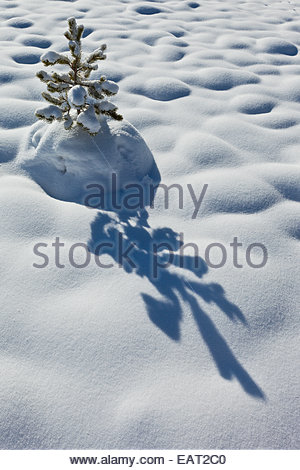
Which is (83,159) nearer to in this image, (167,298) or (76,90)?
(76,90)

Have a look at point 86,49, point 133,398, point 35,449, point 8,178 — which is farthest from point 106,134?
point 86,49

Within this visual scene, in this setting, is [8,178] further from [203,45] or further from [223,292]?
[203,45]

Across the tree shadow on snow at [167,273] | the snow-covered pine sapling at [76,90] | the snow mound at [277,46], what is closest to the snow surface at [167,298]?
the tree shadow on snow at [167,273]

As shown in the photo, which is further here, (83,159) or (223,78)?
(223,78)

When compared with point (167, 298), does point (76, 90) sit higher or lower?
higher

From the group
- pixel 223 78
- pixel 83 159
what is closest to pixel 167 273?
pixel 83 159

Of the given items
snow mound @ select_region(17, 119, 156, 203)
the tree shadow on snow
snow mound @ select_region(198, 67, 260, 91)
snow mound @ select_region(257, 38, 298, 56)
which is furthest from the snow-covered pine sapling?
snow mound @ select_region(257, 38, 298, 56)

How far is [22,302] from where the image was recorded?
144cm

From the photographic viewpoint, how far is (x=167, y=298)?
150cm

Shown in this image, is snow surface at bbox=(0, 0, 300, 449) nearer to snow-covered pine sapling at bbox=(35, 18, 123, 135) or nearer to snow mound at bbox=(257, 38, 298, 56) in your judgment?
snow-covered pine sapling at bbox=(35, 18, 123, 135)

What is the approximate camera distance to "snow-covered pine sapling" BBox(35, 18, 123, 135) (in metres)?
1.83

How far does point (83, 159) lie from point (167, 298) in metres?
0.88

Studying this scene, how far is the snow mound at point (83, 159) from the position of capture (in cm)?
194

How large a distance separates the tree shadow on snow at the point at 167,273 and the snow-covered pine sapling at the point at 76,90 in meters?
0.49
